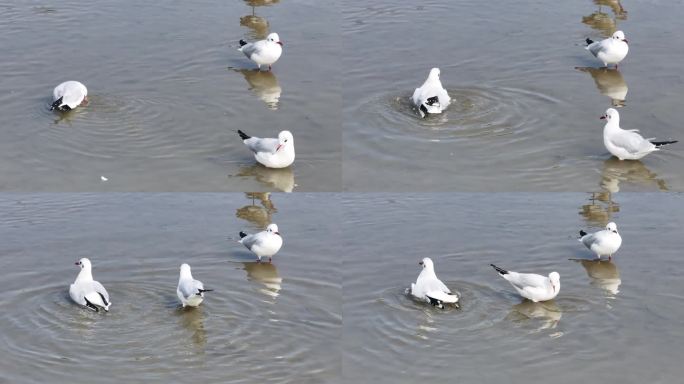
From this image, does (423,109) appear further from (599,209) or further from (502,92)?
(599,209)

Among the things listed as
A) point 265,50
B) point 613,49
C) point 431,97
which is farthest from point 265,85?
point 613,49

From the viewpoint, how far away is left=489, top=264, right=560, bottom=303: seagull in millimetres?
11344

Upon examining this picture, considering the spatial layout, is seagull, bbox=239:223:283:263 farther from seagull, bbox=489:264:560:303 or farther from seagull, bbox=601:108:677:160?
seagull, bbox=601:108:677:160

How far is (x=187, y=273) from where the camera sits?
38.3 ft

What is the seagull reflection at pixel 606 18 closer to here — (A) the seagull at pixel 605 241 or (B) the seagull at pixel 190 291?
(A) the seagull at pixel 605 241

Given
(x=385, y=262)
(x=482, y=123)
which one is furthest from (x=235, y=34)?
(x=385, y=262)

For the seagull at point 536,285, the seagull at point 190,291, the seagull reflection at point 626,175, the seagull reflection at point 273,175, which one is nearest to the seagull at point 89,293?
the seagull at point 190,291

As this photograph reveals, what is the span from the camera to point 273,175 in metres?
13.5

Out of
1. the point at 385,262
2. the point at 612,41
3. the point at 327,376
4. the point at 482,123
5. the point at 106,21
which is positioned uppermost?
the point at 106,21

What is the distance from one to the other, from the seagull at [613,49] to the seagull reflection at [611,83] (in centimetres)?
15

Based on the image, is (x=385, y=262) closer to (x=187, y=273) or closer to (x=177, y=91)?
(x=187, y=273)

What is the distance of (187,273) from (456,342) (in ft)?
9.02

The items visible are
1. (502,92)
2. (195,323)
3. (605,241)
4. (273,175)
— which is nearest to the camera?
(195,323)

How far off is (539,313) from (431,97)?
3.74 metres
